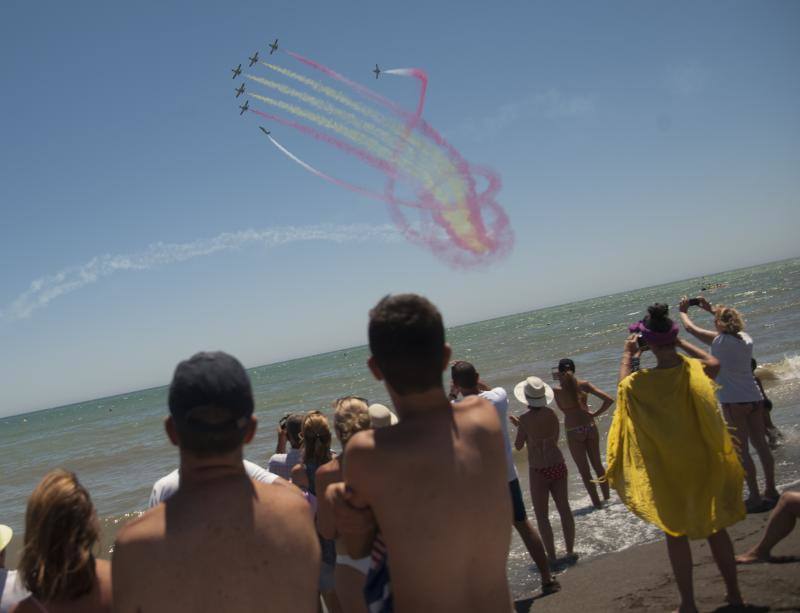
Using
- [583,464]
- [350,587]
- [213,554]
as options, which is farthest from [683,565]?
[583,464]

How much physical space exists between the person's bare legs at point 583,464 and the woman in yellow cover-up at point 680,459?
11.8ft

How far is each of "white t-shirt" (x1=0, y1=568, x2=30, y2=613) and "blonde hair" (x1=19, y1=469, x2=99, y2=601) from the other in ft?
1.52

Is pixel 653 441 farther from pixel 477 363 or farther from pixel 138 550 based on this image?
pixel 477 363

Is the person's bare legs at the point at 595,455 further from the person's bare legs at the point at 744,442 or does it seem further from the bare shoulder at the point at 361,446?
the bare shoulder at the point at 361,446

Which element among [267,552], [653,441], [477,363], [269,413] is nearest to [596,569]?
[653,441]

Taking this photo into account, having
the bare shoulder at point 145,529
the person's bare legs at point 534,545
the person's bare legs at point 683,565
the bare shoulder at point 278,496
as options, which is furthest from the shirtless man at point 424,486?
the person's bare legs at point 534,545

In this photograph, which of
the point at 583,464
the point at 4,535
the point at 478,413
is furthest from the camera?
the point at 583,464

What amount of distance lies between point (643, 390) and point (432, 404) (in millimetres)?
2513

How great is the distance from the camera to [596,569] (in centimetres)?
Answer: 577

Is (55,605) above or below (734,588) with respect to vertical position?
above

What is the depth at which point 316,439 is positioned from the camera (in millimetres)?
4387

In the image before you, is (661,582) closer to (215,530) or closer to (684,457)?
Answer: (684,457)

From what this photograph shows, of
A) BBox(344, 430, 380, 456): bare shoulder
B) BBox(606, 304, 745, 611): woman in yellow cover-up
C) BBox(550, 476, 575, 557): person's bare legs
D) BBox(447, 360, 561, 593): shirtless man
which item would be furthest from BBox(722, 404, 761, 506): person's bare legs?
BBox(344, 430, 380, 456): bare shoulder

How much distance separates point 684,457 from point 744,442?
3.15 m
